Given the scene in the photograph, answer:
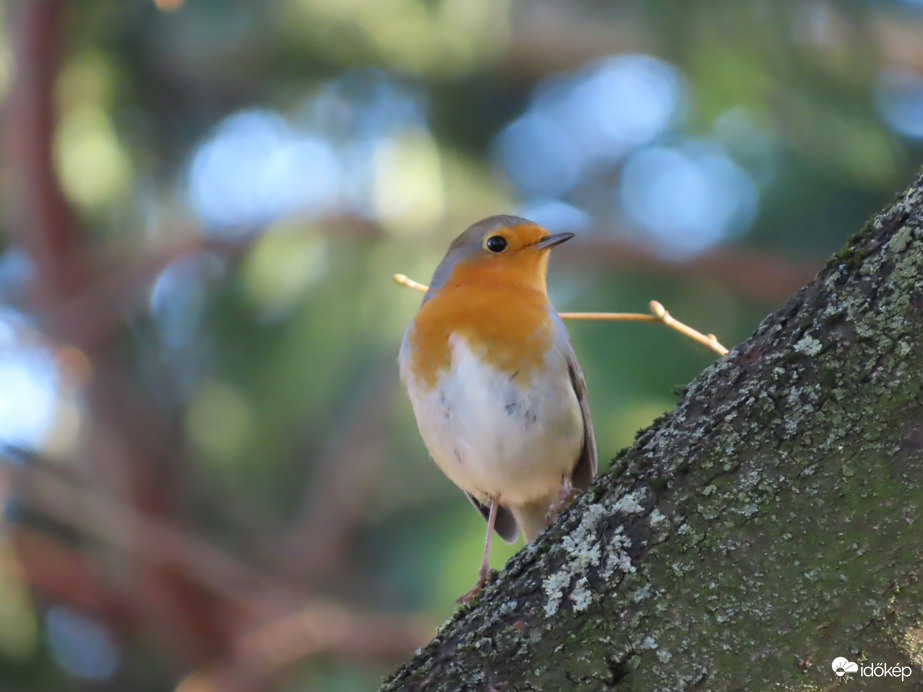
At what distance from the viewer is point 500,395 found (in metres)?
3.23

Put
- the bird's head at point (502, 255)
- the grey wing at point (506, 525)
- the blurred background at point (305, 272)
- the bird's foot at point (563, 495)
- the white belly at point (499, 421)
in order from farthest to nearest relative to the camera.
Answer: the blurred background at point (305, 272)
the grey wing at point (506, 525)
the bird's head at point (502, 255)
the bird's foot at point (563, 495)
the white belly at point (499, 421)

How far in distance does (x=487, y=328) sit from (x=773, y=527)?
1.82 meters

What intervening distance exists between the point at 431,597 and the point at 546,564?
6830 mm

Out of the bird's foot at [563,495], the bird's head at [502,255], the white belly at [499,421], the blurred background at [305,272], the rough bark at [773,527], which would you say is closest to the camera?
the rough bark at [773,527]

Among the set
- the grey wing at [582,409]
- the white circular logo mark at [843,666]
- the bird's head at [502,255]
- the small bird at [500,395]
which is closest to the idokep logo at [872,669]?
the white circular logo mark at [843,666]

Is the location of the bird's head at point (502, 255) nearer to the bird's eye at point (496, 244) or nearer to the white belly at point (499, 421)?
the bird's eye at point (496, 244)

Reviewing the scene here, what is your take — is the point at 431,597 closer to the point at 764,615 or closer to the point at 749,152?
the point at 749,152

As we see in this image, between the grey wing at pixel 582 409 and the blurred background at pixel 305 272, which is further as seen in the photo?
the blurred background at pixel 305 272

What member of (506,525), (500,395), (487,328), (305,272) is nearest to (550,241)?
(487,328)

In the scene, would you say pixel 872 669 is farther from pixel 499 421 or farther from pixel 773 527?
pixel 499 421

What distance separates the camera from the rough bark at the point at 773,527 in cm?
150

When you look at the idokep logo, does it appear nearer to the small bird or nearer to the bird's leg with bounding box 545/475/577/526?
the small bird

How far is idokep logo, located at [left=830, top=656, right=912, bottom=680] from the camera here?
1509 millimetres

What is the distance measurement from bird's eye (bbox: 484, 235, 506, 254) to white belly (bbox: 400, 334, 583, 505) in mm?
618
